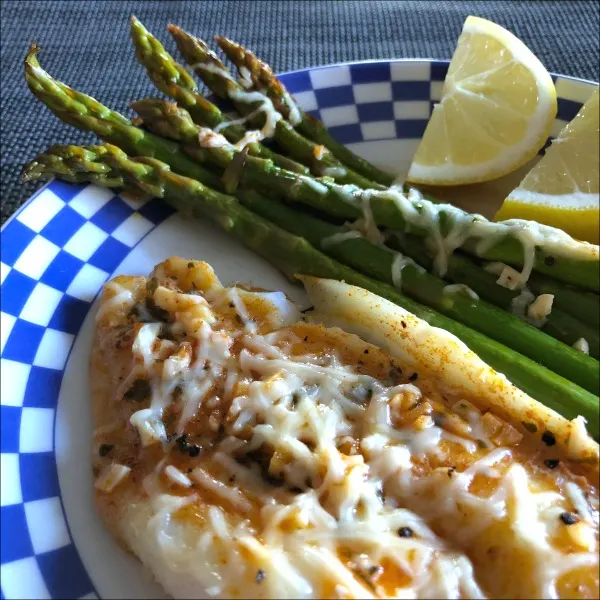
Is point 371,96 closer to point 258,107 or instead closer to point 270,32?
point 258,107

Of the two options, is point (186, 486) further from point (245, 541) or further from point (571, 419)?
point (571, 419)

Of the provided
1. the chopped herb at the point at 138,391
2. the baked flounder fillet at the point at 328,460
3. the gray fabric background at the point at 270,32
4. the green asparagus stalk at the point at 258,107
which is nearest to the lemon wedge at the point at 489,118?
the green asparagus stalk at the point at 258,107

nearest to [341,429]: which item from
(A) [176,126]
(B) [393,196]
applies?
(B) [393,196]

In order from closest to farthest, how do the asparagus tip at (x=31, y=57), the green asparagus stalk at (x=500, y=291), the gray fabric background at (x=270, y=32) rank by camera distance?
1. the green asparagus stalk at (x=500, y=291)
2. the asparagus tip at (x=31, y=57)
3. the gray fabric background at (x=270, y=32)

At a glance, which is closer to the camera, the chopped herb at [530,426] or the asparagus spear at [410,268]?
the chopped herb at [530,426]

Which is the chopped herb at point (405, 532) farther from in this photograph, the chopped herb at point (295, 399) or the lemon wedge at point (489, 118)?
the lemon wedge at point (489, 118)

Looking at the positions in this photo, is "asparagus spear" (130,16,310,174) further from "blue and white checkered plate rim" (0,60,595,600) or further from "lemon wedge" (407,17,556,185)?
"lemon wedge" (407,17,556,185)

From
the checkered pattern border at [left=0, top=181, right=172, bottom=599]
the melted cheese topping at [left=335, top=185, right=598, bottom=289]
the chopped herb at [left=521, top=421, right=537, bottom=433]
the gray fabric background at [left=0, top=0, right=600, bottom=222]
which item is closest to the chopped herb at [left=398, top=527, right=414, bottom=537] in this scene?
the chopped herb at [left=521, top=421, right=537, bottom=433]

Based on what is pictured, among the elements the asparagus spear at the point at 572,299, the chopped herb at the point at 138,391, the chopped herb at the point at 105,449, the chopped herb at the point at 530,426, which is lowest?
the chopped herb at the point at 105,449
